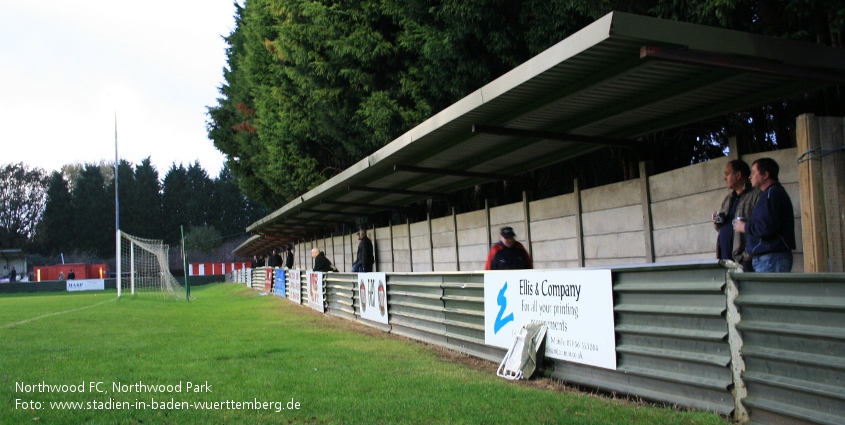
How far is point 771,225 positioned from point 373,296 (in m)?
8.62

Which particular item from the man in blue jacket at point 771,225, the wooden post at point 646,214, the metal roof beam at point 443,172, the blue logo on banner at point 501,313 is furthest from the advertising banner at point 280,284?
the man in blue jacket at point 771,225

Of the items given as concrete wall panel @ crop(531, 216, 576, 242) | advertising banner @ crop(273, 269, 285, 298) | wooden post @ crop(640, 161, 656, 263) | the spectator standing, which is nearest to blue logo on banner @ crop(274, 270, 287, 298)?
advertising banner @ crop(273, 269, 285, 298)

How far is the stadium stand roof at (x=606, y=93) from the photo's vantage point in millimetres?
6125

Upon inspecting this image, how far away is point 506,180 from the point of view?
44.8ft

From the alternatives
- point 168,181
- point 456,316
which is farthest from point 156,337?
point 168,181

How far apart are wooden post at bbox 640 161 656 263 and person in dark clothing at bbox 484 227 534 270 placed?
5.34 ft

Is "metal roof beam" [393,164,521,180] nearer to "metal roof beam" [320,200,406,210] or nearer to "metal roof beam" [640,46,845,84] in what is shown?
"metal roof beam" [320,200,406,210]

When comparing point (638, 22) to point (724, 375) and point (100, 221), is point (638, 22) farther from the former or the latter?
point (100, 221)

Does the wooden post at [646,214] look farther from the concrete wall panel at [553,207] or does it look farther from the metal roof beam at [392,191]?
the metal roof beam at [392,191]

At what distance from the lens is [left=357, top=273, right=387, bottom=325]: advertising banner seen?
12688 millimetres

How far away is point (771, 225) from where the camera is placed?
5.71 metres

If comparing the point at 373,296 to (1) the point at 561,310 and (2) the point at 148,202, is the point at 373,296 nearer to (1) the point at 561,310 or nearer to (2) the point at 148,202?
(1) the point at 561,310

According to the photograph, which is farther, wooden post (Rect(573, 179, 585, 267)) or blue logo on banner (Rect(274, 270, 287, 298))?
blue logo on banner (Rect(274, 270, 287, 298))

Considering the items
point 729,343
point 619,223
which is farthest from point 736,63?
point 619,223
